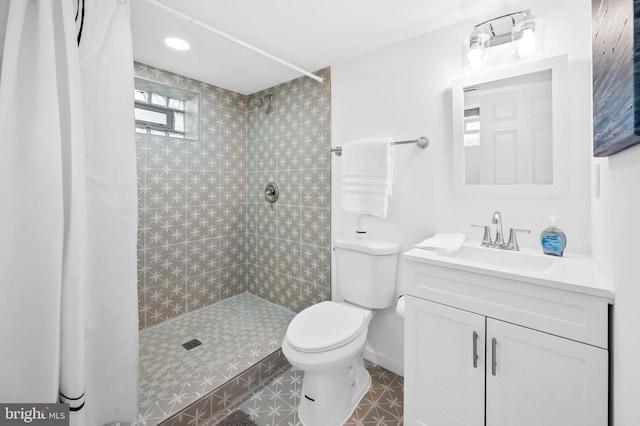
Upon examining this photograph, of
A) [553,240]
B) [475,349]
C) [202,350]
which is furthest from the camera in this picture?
[202,350]

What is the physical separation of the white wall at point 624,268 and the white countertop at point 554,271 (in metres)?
0.05

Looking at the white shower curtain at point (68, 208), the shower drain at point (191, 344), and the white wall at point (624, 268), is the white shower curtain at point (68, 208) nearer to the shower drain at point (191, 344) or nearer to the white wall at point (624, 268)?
the shower drain at point (191, 344)

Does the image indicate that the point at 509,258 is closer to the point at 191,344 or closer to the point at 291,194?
the point at 291,194

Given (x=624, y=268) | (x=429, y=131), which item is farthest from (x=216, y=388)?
(x=429, y=131)

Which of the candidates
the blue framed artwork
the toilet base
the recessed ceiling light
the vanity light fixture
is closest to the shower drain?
the toilet base

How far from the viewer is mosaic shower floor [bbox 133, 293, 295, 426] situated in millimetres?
1468

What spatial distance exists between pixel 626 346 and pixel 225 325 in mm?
2249

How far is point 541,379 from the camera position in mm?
929

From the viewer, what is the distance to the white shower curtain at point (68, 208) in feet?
2.94

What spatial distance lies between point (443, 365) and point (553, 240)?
72cm

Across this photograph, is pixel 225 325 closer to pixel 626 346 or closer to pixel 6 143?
pixel 6 143

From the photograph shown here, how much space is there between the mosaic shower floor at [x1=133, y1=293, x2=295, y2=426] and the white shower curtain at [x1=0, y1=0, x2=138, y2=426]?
252mm

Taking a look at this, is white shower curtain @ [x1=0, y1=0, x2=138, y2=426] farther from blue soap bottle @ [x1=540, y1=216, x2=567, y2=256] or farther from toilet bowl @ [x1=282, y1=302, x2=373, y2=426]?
blue soap bottle @ [x1=540, y1=216, x2=567, y2=256]

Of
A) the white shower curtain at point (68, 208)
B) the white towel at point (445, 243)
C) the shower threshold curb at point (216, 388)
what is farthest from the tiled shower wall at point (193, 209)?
the white towel at point (445, 243)
